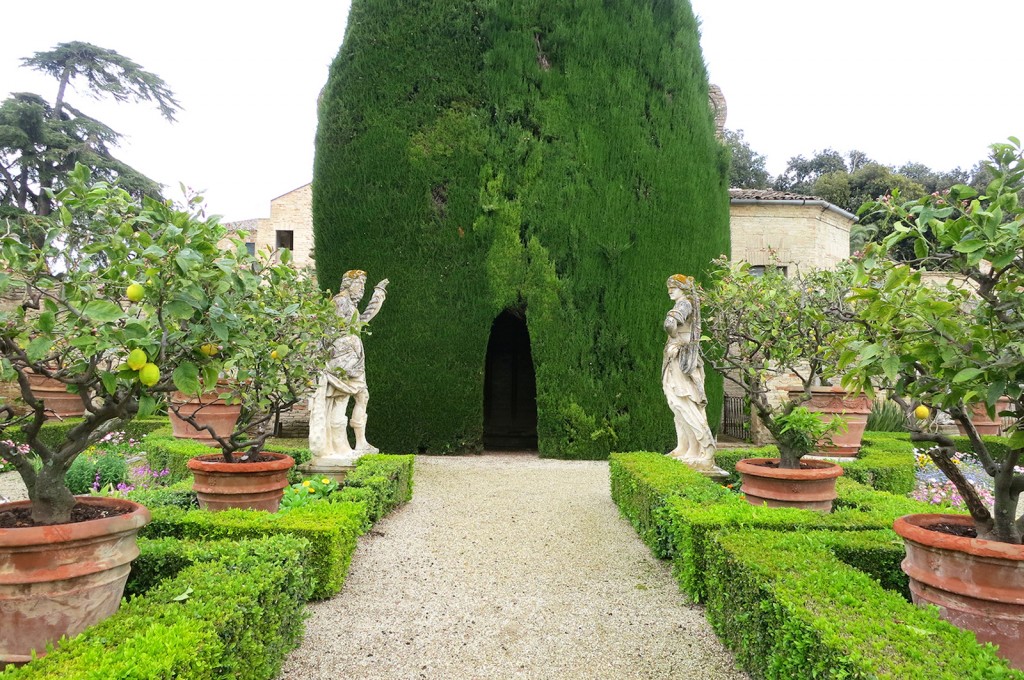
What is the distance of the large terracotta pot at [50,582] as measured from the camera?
2451mm

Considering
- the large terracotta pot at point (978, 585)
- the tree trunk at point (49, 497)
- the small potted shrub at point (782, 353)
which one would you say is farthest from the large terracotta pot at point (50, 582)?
the small potted shrub at point (782, 353)

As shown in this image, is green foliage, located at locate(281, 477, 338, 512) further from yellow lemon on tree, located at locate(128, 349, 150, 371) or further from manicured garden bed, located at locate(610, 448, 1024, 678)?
yellow lemon on tree, located at locate(128, 349, 150, 371)

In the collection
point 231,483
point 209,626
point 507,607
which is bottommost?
point 507,607

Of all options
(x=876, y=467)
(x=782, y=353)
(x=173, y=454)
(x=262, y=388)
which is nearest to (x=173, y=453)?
(x=173, y=454)

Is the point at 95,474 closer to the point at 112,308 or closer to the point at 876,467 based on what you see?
the point at 112,308

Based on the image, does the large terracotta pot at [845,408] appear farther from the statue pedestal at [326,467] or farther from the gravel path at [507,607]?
the statue pedestal at [326,467]

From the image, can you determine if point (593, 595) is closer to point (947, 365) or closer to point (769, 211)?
point (947, 365)

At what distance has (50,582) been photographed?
8.20 feet

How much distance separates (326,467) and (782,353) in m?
5.21

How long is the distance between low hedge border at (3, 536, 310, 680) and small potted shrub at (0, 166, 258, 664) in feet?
0.83

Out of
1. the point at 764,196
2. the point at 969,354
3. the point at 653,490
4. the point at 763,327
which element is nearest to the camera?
the point at 969,354

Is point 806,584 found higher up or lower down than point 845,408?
lower down

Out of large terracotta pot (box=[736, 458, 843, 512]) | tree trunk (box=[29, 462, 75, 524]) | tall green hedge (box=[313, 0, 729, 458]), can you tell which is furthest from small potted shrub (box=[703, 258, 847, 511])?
tree trunk (box=[29, 462, 75, 524])

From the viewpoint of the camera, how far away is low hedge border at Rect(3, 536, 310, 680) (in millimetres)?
2039
